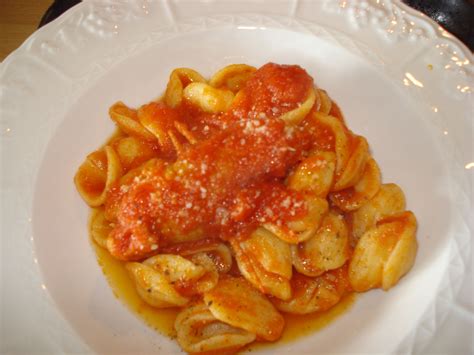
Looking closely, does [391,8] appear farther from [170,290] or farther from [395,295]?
[170,290]

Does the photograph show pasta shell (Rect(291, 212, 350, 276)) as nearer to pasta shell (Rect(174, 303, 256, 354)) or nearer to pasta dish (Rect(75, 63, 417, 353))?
pasta dish (Rect(75, 63, 417, 353))

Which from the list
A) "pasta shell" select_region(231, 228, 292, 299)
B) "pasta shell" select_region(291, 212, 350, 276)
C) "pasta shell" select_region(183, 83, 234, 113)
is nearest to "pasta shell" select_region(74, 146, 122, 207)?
"pasta shell" select_region(183, 83, 234, 113)

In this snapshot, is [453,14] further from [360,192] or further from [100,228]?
[100,228]

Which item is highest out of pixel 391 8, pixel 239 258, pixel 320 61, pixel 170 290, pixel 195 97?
pixel 391 8

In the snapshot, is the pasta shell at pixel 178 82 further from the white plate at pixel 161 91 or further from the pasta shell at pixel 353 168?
the pasta shell at pixel 353 168

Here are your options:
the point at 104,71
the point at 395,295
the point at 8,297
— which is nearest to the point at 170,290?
the point at 8,297

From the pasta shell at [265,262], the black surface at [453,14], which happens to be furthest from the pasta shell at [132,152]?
the black surface at [453,14]
